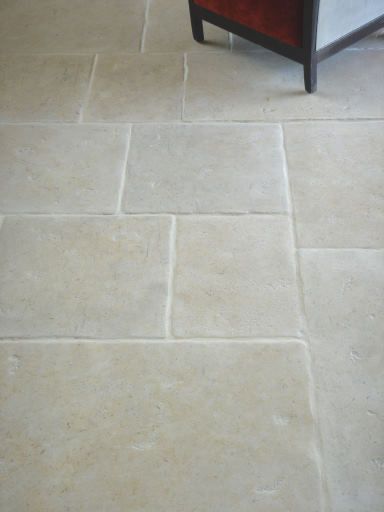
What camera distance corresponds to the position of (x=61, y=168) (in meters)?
2.16

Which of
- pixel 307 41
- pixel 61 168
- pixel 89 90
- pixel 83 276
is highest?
pixel 307 41

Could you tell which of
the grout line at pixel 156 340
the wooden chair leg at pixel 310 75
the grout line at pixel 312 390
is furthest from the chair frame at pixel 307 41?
the grout line at pixel 156 340

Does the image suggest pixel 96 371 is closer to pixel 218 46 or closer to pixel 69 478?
pixel 69 478

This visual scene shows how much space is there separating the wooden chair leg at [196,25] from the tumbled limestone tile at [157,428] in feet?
5.45

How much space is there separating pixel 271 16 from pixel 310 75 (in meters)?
0.29

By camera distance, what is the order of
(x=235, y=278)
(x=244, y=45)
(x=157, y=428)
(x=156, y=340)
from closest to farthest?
(x=157, y=428), (x=156, y=340), (x=235, y=278), (x=244, y=45)

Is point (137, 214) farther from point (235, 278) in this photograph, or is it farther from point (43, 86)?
point (43, 86)

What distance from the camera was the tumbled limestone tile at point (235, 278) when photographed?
5.49ft

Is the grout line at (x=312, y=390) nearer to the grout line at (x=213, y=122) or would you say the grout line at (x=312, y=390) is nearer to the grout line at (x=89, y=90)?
the grout line at (x=213, y=122)

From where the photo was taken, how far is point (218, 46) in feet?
8.63

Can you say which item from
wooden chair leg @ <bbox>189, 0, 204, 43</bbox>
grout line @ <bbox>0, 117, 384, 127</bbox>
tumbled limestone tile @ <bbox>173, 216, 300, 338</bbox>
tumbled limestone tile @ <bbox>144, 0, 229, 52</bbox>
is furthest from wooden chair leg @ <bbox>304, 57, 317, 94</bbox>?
tumbled limestone tile @ <bbox>173, 216, 300, 338</bbox>

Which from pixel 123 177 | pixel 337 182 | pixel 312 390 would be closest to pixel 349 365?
pixel 312 390

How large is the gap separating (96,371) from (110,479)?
0.32 m

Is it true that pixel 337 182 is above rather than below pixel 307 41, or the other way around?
below
